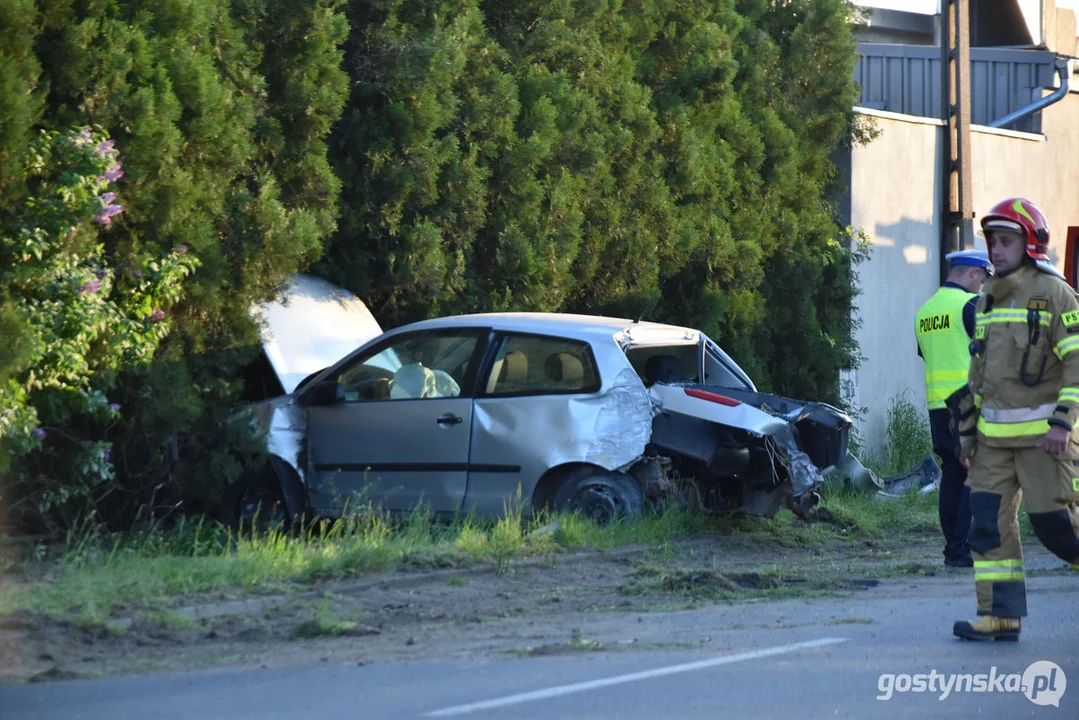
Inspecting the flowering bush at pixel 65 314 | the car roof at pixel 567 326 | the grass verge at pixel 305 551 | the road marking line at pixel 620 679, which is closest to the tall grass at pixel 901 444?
the grass verge at pixel 305 551

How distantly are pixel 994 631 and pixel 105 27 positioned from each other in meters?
6.16

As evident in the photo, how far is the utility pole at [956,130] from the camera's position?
17.8 meters

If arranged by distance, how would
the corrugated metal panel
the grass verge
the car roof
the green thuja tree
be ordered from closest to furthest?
the grass verge → the green thuja tree → the car roof → the corrugated metal panel

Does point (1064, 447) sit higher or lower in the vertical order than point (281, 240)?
lower

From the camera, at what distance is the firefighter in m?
6.66

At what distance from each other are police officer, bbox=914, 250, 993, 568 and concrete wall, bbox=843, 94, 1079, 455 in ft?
23.9

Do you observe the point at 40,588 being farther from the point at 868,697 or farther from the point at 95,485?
the point at 868,697

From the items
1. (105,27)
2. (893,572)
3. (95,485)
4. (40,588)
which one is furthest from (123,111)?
(893,572)

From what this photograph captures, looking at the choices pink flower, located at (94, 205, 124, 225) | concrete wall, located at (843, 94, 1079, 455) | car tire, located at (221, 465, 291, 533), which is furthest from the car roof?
concrete wall, located at (843, 94, 1079, 455)

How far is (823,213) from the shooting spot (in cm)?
1673

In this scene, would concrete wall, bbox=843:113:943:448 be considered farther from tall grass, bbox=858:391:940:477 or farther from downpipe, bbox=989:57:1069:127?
downpipe, bbox=989:57:1069:127

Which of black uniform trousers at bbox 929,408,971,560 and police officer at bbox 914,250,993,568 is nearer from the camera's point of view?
police officer at bbox 914,250,993,568

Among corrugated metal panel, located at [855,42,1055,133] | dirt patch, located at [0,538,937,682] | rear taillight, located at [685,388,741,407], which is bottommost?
dirt patch, located at [0,538,937,682]

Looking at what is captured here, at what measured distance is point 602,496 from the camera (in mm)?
10102
